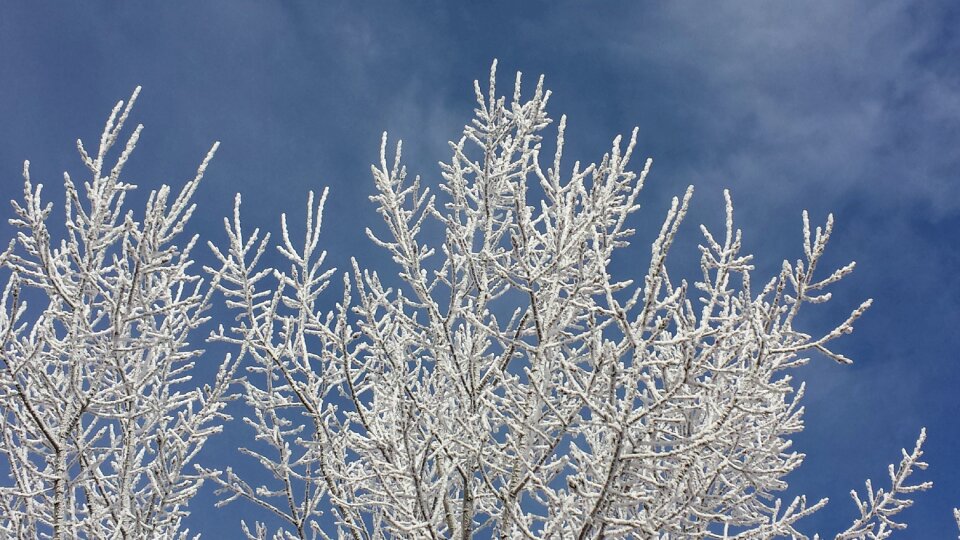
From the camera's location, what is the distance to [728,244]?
5031 mm

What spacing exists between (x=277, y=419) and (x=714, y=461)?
3.33m

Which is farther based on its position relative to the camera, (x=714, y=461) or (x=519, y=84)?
(x=519, y=84)

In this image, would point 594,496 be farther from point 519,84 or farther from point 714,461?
point 519,84

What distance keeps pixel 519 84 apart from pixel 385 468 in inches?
144

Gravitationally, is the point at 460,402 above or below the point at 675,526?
above

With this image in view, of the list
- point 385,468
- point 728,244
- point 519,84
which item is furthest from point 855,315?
point 519,84

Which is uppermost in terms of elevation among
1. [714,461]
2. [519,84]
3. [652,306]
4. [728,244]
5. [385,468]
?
[519,84]

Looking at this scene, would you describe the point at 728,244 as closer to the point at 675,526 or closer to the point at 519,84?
the point at 675,526

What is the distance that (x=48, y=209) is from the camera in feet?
15.5

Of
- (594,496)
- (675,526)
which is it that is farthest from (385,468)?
(675,526)

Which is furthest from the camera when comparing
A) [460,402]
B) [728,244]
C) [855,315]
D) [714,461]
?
[460,402]

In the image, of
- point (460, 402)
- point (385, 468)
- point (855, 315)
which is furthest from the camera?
point (460, 402)

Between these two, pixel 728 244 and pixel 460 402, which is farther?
pixel 460 402

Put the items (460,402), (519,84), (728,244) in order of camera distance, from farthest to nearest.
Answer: (519,84), (460,402), (728,244)
